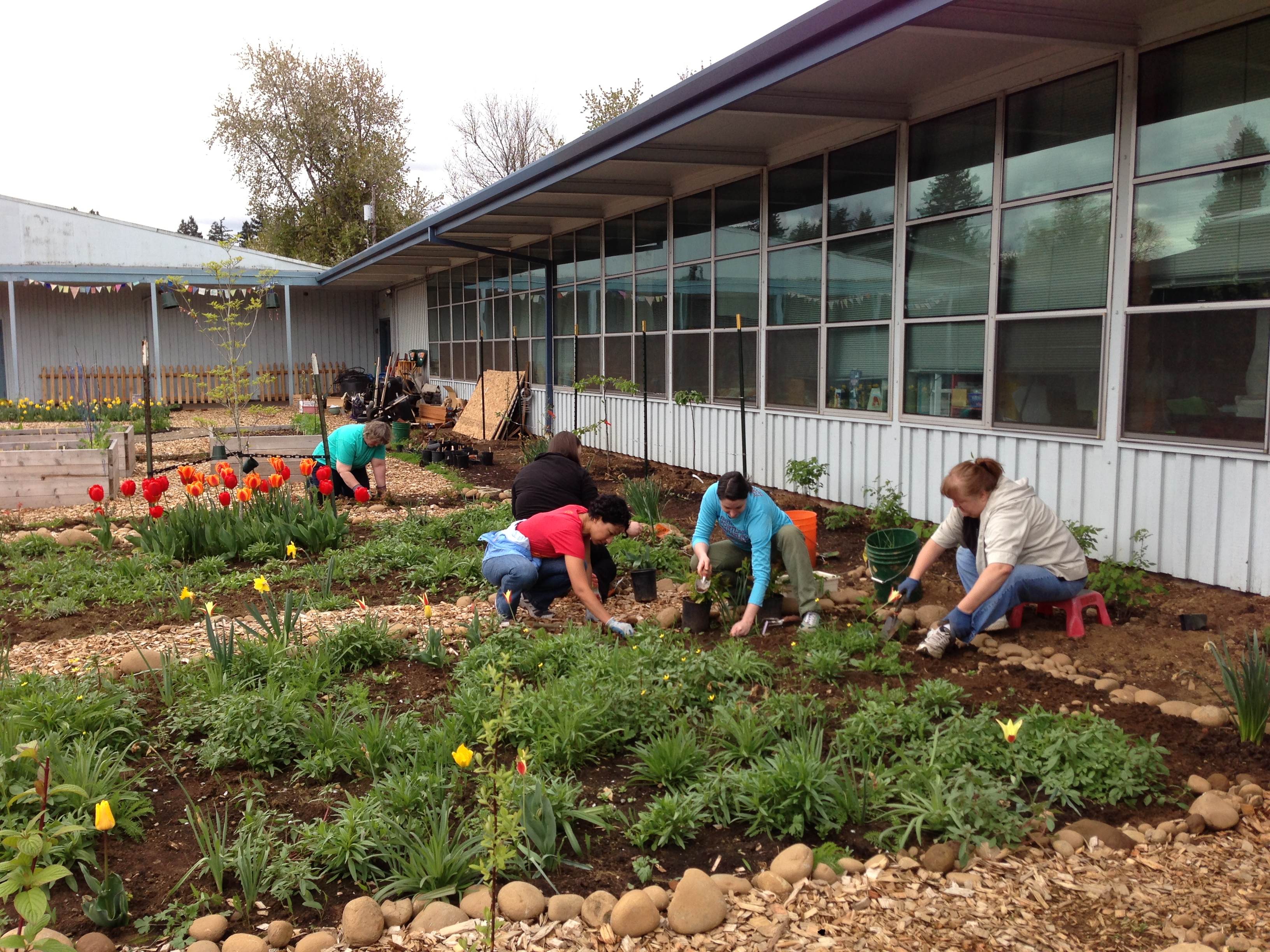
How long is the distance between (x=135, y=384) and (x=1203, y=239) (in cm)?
2305

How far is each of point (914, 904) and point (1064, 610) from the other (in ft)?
9.05

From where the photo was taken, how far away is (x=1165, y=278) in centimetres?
540

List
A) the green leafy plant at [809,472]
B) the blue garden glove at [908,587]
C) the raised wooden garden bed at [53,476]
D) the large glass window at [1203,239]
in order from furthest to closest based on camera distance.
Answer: the raised wooden garden bed at [53,476] < the green leafy plant at [809,472] < the large glass window at [1203,239] < the blue garden glove at [908,587]

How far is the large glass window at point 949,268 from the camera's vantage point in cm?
664

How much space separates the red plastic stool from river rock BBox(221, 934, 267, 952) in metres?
3.59

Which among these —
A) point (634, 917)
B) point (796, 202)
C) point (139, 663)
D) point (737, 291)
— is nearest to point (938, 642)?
point (634, 917)

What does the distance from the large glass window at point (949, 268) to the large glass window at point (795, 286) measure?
1138 millimetres

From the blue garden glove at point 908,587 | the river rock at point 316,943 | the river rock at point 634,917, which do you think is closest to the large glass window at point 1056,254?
the blue garden glove at point 908,587

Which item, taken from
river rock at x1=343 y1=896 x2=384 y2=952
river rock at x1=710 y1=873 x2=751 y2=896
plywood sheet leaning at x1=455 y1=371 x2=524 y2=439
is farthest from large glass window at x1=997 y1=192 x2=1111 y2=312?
plywood sheet leaning at x1=455 y1=371 x2=524 y2=439

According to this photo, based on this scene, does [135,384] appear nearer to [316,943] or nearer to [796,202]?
[796,202]

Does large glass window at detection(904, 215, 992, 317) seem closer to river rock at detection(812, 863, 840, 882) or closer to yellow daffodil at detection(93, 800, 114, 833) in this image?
river rock at detection(812, 863, 840, 882)

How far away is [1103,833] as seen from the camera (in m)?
2.93

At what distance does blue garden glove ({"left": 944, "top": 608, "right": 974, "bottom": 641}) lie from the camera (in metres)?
4.45

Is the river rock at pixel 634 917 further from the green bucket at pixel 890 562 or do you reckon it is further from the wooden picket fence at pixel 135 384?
the wooden picket fence at pixel 135 384
